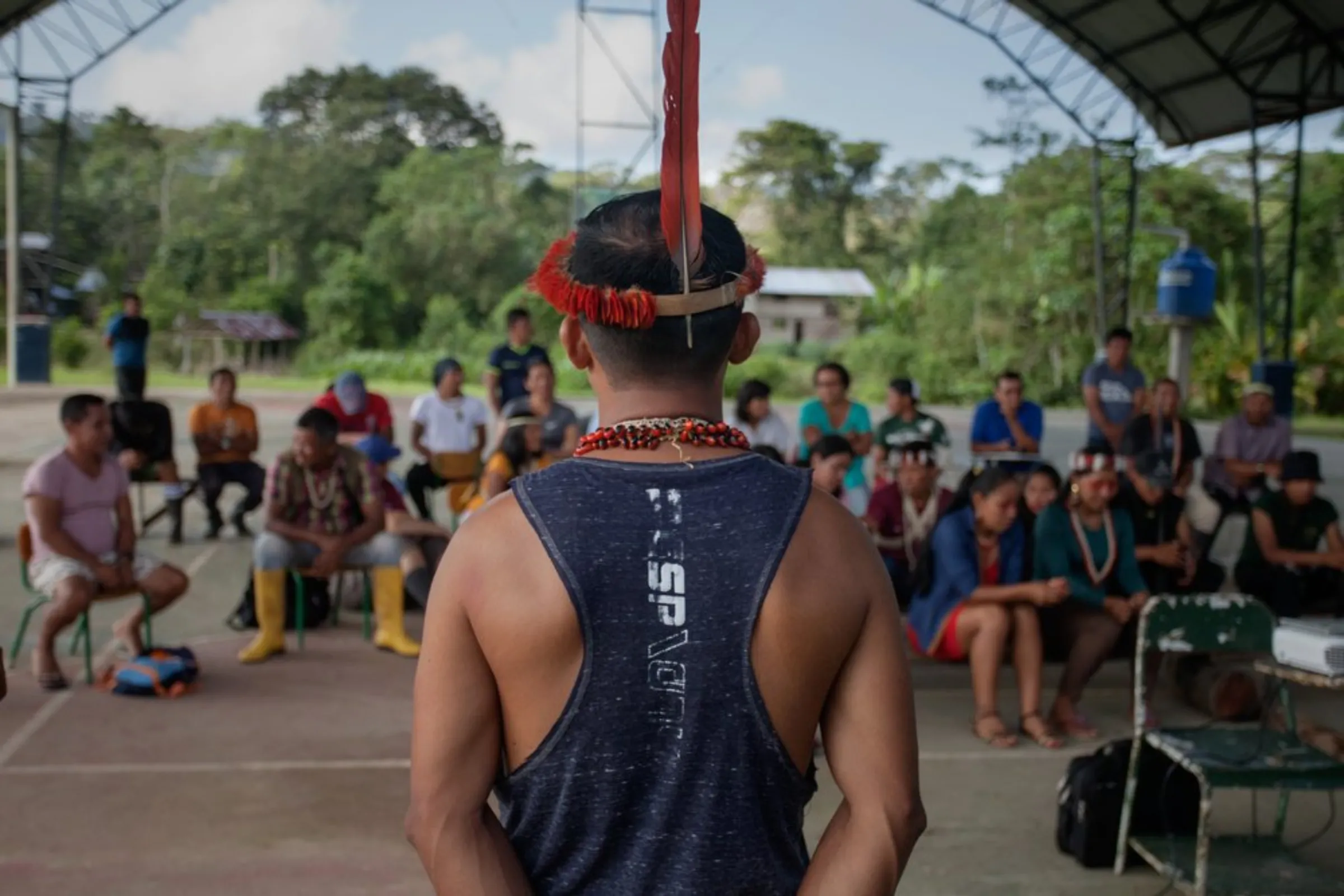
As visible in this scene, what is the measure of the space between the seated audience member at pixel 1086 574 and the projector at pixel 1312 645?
1339 mm

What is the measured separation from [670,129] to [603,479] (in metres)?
0.40

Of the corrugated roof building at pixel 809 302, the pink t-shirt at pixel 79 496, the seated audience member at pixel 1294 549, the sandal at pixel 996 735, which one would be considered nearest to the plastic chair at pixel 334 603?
the pink t-shirt at pixel 79 496

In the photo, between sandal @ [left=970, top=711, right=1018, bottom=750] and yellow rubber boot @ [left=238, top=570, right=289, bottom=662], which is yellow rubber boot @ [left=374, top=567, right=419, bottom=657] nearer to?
yellow rubber boot @ [left=238, top=570, right=289, bottom=662]

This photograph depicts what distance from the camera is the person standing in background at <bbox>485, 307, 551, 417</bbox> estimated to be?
888cm

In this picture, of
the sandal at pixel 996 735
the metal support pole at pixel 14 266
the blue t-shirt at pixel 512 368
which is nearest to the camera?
the sandal at pixel 996 735

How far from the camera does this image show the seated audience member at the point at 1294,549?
252 inches

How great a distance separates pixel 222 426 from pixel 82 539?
134 inches

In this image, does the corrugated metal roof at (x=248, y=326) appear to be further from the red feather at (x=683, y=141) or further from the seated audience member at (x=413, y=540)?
the red feather at (x=683, y=141)

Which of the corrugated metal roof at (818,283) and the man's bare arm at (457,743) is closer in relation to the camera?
the man's bare arm at (457,743)

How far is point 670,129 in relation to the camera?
147cm

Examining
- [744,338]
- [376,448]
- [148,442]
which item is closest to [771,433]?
[376,448]

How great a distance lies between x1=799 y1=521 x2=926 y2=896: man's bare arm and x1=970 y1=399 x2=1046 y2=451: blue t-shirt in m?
6.94

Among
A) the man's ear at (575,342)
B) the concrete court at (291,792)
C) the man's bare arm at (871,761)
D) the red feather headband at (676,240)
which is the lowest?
the concrete court at (291,792)

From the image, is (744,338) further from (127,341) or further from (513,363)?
(127,341)
